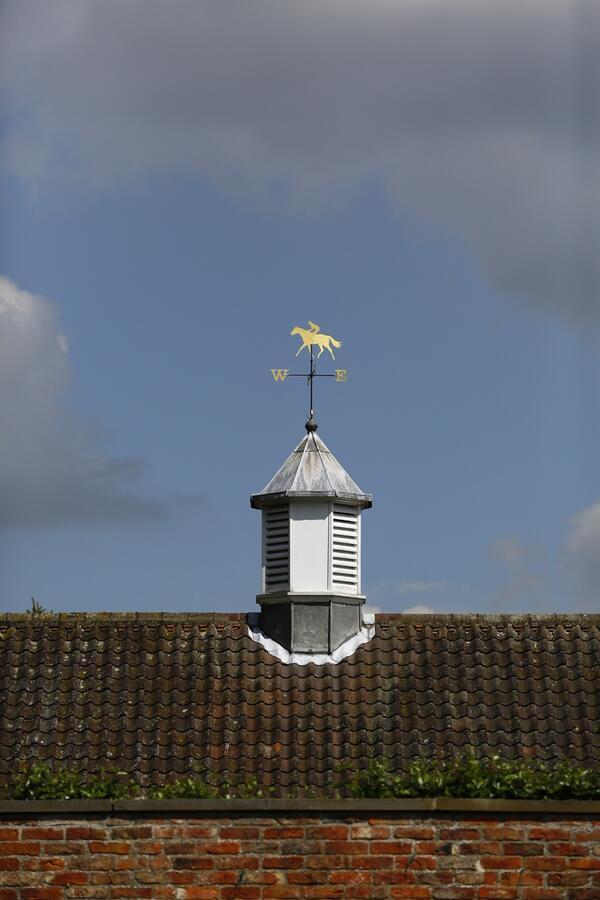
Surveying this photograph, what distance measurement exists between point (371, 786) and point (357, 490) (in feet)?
→ 30.7

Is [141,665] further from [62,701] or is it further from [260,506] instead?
[260,506]

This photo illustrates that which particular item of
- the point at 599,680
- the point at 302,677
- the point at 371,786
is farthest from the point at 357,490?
the point at 371,786

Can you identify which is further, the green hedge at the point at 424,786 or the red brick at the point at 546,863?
the green hedge at the point at 424,786

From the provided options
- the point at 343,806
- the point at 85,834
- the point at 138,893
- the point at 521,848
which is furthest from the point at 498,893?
the point at 85,834

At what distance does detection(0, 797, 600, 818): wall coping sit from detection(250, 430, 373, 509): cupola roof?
935 centimetres

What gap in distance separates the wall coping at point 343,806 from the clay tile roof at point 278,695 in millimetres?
6112

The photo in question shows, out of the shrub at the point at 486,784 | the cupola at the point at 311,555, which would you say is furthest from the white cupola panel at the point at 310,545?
the shrub at the point at 486,784

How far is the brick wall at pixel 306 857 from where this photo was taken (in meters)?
9.45

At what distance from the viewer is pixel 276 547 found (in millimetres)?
18812

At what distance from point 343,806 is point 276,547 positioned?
940 centimetres

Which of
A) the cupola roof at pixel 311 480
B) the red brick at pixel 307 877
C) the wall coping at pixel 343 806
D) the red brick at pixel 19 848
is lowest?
the red brick at pixel 307 877

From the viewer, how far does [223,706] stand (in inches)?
654

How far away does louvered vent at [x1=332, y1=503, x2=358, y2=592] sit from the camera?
18578 mm

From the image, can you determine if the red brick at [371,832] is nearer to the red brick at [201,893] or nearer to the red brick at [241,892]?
the red brick at [241,892]
